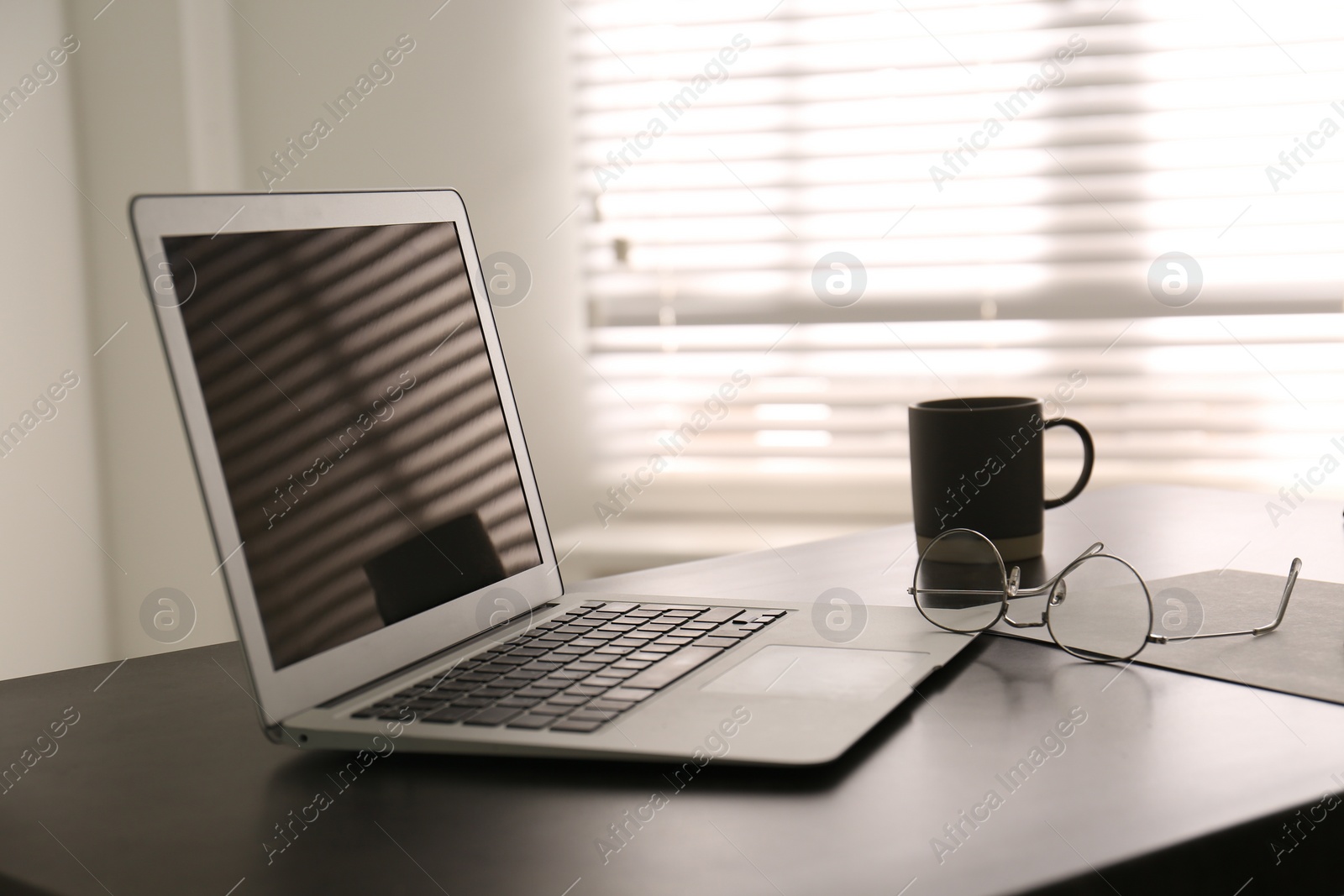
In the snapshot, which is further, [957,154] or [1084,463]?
[957,154]

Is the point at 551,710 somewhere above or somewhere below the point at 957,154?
below

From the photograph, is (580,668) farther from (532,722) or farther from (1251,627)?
(1251,627)

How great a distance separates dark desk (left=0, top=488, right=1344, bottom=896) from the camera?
0.43 m

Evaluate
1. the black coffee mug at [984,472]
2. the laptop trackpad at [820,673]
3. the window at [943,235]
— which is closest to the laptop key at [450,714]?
the laptop trackpad at [820,673]

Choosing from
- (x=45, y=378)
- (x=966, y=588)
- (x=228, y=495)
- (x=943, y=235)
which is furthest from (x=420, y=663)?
(x=45, y=378)

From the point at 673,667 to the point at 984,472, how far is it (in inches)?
15.3

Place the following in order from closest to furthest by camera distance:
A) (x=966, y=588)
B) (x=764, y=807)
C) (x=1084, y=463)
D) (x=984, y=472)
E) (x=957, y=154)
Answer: (x=764, y=807)
(x=966, y=588)
(x=984, y=472)
(x=1084, y=463)
(x=957, y=154)

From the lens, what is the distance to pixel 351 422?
68cm

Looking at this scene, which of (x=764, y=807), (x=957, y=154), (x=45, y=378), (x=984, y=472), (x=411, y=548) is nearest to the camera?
(x=764, y=807)

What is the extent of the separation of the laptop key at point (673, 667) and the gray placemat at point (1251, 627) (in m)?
0.21

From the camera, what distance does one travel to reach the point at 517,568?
2.57 feet

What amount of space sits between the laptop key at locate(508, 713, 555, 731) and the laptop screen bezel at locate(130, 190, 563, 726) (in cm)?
11

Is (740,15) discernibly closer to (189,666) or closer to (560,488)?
(560,488)

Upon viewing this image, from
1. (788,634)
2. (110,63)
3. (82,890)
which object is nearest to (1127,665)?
(788,634)
